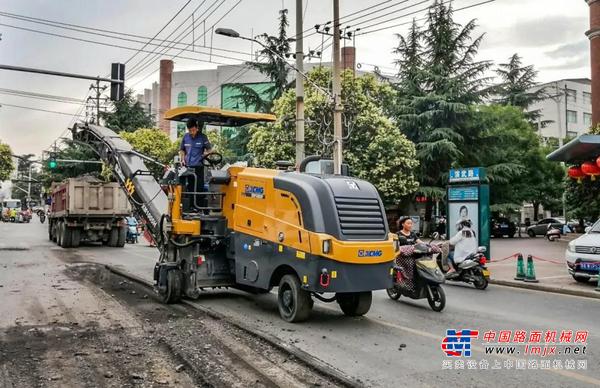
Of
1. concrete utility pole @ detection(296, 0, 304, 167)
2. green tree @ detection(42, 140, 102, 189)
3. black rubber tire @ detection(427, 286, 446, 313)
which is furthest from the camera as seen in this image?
green tree @ detection(42, 140, 102, 189)

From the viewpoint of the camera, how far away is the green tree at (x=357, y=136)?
27906mm

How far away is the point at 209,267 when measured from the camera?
9.59 meters

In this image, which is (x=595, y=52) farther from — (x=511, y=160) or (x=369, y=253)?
(x=369, y=253)

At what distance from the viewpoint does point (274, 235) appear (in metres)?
8.14

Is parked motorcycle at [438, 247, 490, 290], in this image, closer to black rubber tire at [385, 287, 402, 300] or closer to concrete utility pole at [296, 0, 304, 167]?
black rubber tire at [385, 287, 402, 300]

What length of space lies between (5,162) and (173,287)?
65.3 metres

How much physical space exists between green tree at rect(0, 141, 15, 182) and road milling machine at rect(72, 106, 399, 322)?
204 ft

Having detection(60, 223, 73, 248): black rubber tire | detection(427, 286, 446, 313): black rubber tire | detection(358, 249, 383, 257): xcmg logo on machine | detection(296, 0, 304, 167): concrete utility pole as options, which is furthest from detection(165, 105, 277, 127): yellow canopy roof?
detection(60, 223, 73, 248): black rubber tire

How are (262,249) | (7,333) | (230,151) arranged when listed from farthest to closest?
(230,151)
(262,249)
(7,333)

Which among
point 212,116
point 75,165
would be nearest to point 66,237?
point 212,116

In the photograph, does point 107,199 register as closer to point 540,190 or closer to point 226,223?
point 226,223

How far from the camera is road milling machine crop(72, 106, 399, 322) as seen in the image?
747 cm

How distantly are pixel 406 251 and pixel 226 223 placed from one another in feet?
10.8

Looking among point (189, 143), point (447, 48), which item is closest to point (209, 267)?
point (189, 143)
